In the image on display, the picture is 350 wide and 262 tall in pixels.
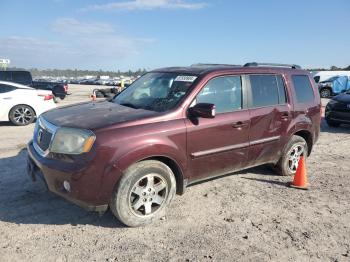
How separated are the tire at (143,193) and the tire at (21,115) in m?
8.52

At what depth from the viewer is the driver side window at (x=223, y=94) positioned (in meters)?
4.84

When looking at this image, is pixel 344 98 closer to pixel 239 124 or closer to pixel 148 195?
pixel 239 124

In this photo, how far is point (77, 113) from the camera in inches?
183

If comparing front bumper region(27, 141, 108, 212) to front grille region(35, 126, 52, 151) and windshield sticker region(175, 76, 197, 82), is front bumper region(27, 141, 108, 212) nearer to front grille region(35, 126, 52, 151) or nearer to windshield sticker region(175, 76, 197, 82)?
front grille region(35, 126, 52, 151)

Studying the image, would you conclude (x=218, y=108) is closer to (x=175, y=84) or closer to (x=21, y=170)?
(x=175, y=84)

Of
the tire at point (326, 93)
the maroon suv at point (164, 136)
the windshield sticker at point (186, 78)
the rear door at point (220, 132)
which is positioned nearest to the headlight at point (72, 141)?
the maroon suv at point (164, 136)

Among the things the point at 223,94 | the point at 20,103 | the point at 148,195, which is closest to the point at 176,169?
the point at 148,195

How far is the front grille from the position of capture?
4280 mm

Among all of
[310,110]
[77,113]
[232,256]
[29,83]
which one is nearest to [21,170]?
[77,113]

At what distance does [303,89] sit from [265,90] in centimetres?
112

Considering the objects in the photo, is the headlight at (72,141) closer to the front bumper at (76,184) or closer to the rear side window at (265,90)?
the front bumper at (76,184)

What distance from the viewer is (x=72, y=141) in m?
3.98

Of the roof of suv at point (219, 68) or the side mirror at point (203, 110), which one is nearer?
the side mirror at point (203, 110)

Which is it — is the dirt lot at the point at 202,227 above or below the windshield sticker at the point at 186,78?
below
